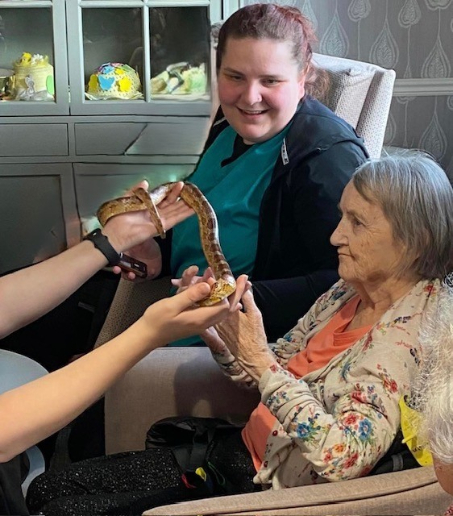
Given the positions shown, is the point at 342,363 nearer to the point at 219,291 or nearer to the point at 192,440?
the point at 219,291

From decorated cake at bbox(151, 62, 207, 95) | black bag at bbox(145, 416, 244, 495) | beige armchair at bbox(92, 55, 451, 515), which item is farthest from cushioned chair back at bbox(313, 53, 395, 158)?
decorated cake at bbox(151, 62, 207, 95)

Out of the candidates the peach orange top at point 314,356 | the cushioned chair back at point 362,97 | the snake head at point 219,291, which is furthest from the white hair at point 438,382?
the cushioned chair back at point 362,97

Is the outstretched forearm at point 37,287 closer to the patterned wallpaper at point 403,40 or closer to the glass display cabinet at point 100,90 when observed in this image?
the glass display cabinet at point 100,90

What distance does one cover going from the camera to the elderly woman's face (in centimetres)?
147

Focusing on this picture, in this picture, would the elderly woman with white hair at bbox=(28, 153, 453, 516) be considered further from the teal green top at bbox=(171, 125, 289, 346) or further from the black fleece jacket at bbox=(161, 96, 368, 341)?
the teal green top at bbox=(171, 125, 289, 346)

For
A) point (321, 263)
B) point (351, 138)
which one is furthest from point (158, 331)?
point (351, 138)

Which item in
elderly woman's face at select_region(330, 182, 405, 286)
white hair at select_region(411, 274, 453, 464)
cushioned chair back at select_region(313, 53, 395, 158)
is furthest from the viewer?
cushioned chair back at select_region(313, 53, 395, 158)

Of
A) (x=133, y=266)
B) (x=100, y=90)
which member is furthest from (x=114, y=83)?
(x=133, y=266)

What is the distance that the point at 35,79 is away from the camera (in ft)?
12.8

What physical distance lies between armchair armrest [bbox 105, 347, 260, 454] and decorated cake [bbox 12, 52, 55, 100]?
2.41 meters

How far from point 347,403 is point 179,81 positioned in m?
2.88

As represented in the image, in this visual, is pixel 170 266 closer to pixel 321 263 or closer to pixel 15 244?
pixel 321 263

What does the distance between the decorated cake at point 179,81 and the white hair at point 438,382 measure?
2.75 m

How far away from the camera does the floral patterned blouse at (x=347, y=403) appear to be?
4.17 feet
